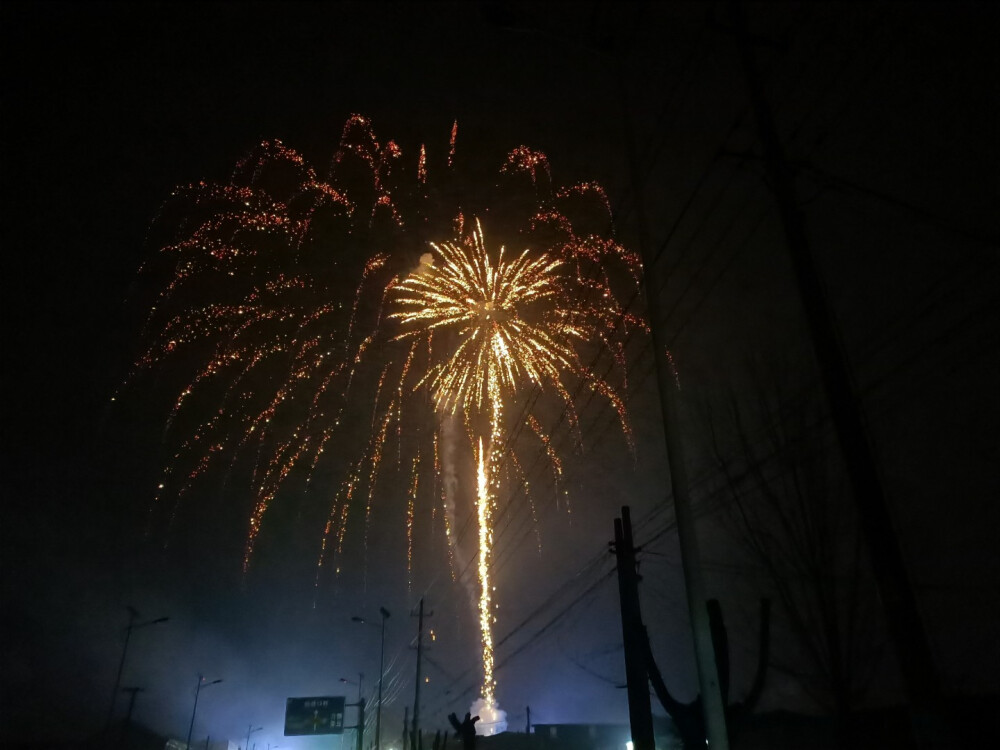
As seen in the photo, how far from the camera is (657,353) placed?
31.5ft

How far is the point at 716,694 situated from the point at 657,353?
432 centimetres

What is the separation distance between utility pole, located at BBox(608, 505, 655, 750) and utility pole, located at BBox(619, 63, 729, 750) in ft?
27.4

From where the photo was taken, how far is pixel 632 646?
17.8 meters

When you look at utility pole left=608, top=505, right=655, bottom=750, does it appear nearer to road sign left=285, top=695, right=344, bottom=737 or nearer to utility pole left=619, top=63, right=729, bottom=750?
utility pole left=619, top=63, right=729, bottom=750

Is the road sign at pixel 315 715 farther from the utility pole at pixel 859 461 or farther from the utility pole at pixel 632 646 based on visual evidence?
the utility pole at pixel 859 461

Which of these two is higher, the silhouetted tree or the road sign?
the road sign

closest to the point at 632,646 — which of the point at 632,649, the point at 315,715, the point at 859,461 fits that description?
the point at 632,649

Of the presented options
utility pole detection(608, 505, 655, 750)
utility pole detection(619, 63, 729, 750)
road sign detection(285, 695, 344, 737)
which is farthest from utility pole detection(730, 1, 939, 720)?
road sign detection(285, 695, 344, 737)

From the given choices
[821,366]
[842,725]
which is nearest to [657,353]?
[821,366]

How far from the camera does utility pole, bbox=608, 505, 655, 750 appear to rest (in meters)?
17.5

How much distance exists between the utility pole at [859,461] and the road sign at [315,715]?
4866cm

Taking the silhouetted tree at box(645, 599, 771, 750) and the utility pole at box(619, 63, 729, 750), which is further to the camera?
the silhouetted tree at box(645, 599, 771, 750)

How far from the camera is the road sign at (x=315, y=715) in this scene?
47.8 metres

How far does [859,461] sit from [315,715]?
1987 inches
